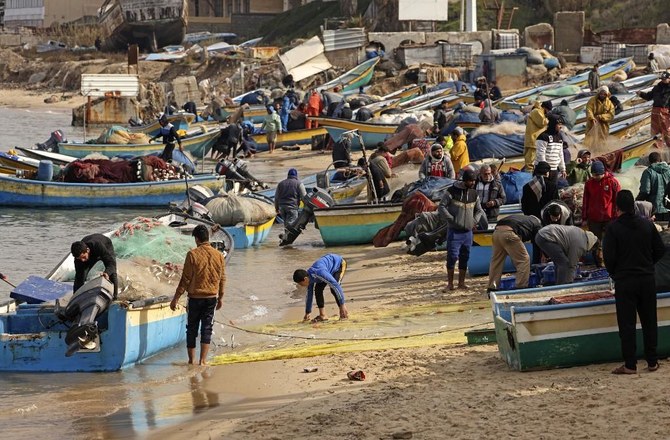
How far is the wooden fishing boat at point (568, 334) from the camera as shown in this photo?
9.91m

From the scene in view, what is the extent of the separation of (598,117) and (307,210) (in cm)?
593

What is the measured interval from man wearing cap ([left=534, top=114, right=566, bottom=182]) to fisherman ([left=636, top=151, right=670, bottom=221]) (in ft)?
4.95

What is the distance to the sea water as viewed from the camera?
1048 centimetres

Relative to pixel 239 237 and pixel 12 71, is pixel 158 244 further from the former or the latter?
pixel 12 71

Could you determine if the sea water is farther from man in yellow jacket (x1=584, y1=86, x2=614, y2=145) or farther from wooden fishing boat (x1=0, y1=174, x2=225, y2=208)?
man in yellow jacket (x1=584, y1=86, x2=614, y2=145)

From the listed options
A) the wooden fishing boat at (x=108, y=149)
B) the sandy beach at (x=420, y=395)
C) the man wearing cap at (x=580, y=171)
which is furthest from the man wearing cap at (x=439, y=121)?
the sandy beach at (x=420, y=395)

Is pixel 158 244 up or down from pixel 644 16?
down

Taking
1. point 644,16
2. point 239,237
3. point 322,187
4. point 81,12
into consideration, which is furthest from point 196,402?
point 81,12

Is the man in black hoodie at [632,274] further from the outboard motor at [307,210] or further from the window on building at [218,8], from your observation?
the window on building at [218,8]

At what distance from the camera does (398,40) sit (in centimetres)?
5266

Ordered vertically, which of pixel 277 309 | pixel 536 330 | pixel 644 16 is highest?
pixel 644 16

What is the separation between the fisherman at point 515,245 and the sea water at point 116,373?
2869mm

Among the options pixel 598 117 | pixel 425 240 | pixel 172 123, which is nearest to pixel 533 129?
pixel 598 117

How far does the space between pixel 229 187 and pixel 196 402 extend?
14.3m
